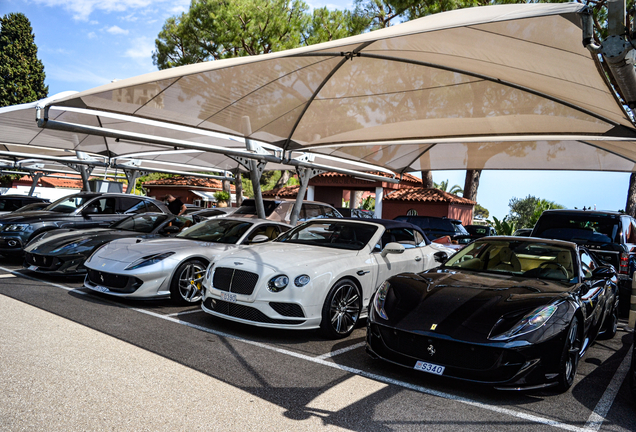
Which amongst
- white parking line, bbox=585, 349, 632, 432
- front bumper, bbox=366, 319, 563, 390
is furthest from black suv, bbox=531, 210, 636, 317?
front bumper, bbox=366, 319, 563, 390

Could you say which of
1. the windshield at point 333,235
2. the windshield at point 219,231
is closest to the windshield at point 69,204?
the windshield at point 219,231

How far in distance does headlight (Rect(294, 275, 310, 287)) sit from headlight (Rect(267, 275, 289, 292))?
0.37 ft

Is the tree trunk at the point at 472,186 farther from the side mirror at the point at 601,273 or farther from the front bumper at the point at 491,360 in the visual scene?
the front bumper at the point at 491,360

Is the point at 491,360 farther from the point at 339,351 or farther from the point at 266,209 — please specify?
the point at 266,209

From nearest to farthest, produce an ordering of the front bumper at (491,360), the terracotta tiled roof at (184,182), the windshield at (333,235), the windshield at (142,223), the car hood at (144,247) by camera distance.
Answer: the front bumper at (491,360) < the windshield at (333,235) < the car hood at (144,247) < the windshield at (142,223) < the terracotta tiled roof at (184,182)

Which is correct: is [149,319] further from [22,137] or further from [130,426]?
[22,137]

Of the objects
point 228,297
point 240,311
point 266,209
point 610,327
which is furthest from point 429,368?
point 266,209

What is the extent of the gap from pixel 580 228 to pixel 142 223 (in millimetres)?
8444

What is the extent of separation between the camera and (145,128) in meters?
10.7

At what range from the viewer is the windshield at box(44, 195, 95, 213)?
11555mm

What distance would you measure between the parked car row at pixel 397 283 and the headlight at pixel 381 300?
0.01 metres

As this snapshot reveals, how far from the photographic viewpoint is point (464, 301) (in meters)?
4.33

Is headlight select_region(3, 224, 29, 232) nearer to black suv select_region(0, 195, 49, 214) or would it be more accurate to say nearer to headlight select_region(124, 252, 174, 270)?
headlight select_region(124, 252, 174, 270)

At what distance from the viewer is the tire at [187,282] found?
679cm
